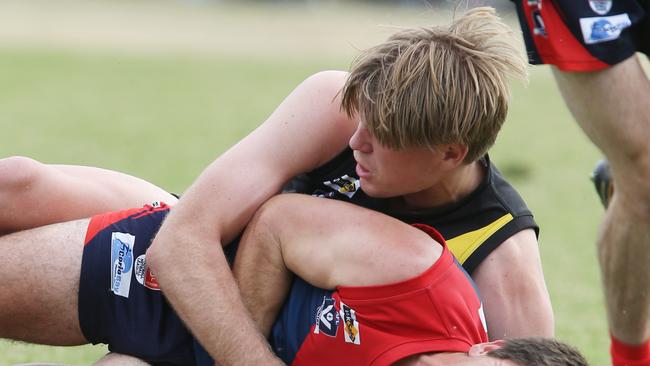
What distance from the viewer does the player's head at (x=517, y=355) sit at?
2736 mm

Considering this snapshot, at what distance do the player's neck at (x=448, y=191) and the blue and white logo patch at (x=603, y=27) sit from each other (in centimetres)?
61

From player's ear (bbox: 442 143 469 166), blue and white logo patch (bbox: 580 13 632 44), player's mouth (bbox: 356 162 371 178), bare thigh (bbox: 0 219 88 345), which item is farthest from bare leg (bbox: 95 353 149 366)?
blue and white logo patch (bbox: 580 13 632 44)

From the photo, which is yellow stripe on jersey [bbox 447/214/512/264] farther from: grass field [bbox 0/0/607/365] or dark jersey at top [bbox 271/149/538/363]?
grass field [bbox 0/0/607/365]

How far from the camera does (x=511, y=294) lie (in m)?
3.31

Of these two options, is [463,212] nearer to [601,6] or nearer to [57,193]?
[601,6]

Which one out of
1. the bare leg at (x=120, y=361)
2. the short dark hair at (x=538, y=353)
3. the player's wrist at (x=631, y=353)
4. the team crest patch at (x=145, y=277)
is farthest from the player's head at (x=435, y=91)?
the player's wrist at (x=631, y=353)

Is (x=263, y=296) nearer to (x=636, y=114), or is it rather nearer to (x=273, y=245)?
(x=273, y=245)

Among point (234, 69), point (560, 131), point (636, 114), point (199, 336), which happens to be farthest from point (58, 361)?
point (234, 69)

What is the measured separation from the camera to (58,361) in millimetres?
4355

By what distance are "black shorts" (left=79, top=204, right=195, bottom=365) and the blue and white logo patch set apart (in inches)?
62.4

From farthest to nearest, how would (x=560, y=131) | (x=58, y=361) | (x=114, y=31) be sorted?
(x=114, y=31)
(x=560, y=131)
(x=58, y=361)

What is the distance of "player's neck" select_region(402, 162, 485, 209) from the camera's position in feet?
11.0

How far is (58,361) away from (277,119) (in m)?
1.64

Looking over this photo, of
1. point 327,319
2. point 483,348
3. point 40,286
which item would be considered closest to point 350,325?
point 327,319
